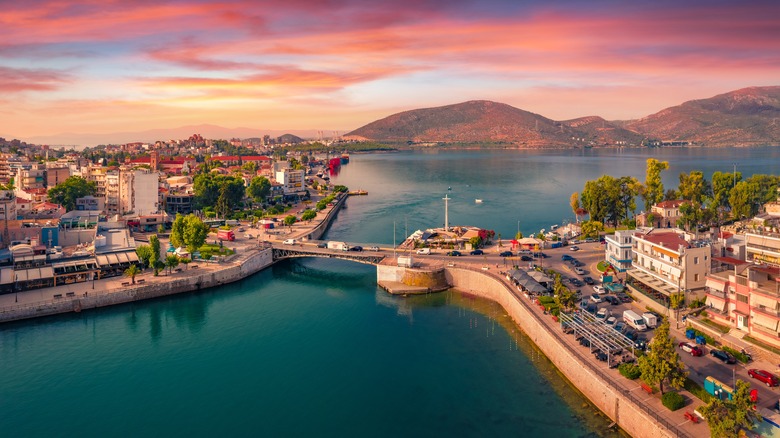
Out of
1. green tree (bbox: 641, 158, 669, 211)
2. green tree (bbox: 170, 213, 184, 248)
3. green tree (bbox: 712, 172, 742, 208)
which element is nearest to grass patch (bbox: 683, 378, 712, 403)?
green tree (bbox: 170, 213, 184, 248)

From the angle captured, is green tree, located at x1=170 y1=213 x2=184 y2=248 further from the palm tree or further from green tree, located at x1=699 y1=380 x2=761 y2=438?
green tree, located at x1=699 y1=380 x2=761 y2=438

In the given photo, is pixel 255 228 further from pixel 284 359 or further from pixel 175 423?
pixel 175 423

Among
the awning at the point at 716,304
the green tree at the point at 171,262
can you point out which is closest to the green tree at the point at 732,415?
the awning at the point at 716,304

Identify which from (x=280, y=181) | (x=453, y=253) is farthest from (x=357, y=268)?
(x=280, y=181)

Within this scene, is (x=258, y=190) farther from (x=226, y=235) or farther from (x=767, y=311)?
(x=767, y=311)

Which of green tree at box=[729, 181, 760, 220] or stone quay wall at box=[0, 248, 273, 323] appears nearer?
stone quay wall at box=[0, 248, 273, 323]
